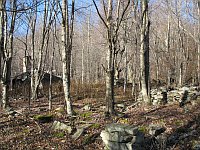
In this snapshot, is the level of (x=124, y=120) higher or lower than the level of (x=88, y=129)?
higher

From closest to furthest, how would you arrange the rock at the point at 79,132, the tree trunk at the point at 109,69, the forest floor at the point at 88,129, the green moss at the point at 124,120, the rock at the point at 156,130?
1. the forest floor at the point at 88,129
2. the rock at the point at 156,130
3. the rock at the point at 79,132
4. the green moss at the point at 124,120
5. the tree trunk at the point at 109,69

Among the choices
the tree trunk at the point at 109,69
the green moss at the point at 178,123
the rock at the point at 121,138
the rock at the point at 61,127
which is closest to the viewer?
the rock at the point at 121,138

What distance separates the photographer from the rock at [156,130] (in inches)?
333

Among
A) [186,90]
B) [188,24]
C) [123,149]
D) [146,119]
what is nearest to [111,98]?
[146,119]

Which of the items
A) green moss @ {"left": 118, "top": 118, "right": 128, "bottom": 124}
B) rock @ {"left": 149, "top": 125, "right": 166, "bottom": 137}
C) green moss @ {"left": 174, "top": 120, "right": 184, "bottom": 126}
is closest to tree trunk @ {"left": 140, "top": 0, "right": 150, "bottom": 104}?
green moss @ {"left": 118, "top": 118, "right": 128, "bottom": 124}

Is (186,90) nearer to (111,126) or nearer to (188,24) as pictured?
(111,126)

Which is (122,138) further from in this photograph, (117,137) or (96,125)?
(96,125)

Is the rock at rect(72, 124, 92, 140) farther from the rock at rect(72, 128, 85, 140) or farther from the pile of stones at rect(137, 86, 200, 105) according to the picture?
the pile of stones at rect(137, 86, 200, 105)

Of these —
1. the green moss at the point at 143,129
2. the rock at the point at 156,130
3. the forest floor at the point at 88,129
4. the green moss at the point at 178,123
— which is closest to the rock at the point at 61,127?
the forest floor at the point at 88,129

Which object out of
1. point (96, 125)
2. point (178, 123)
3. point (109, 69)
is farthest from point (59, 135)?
point (178, 123)

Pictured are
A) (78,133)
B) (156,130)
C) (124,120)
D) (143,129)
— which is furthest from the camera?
(124,120)

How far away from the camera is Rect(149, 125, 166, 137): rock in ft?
27.8

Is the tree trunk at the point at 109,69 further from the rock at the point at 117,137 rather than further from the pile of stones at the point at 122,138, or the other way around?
the rock at the point at 117,137

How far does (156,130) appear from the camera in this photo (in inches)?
339
